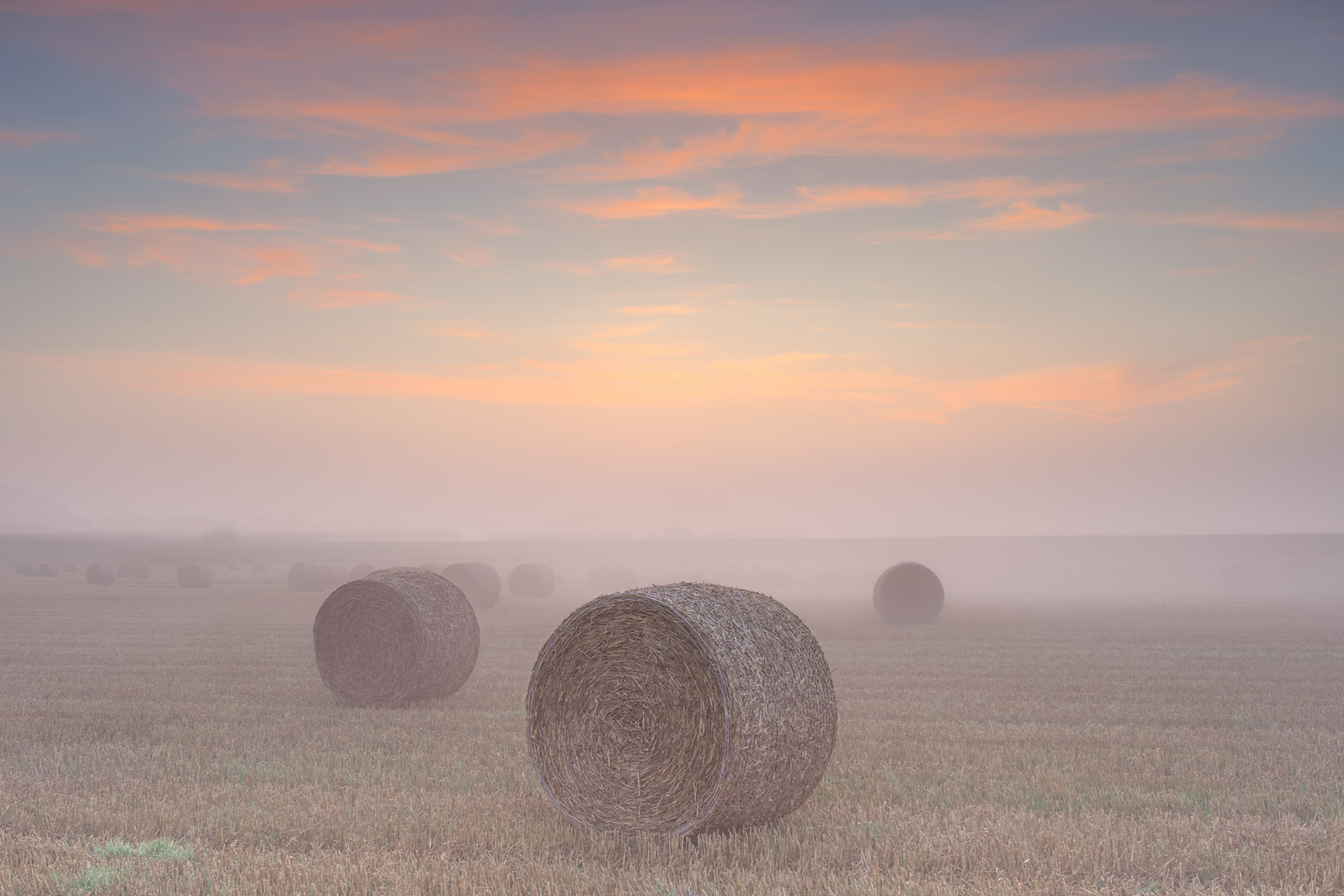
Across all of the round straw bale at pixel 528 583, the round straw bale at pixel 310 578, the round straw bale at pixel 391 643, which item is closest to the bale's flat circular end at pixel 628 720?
the round straw bale at pixel 391 643

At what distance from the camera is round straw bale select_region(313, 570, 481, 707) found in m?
15.1

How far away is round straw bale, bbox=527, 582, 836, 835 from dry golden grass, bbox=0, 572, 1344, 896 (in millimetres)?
341

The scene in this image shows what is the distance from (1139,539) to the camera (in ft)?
384

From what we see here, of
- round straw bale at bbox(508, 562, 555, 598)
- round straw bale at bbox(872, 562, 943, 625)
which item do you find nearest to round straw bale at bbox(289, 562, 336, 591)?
round straw bale at bbox(508, 562, 555, 598)

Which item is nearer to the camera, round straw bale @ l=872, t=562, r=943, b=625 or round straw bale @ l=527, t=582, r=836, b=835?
round straw bale @ l=527, t=582, r=836, b=835

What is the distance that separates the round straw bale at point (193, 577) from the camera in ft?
169

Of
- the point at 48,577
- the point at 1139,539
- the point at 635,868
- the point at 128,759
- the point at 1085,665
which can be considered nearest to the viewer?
the point at 635,868

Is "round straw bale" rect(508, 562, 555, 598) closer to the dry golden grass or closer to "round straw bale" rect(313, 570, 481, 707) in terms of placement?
the dry golden grass

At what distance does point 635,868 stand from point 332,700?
9.51m

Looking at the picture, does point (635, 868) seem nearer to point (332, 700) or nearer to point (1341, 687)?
point (332, 700)

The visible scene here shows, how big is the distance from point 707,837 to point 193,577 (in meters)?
51.1

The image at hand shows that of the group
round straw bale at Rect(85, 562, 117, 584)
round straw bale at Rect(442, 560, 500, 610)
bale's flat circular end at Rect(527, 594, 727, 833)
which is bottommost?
round straw bale at Rect(85, 562, 117, 584)

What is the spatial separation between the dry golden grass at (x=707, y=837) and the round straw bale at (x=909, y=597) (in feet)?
36.4

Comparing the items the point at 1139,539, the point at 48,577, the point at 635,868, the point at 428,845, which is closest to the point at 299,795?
the point at 428,845
